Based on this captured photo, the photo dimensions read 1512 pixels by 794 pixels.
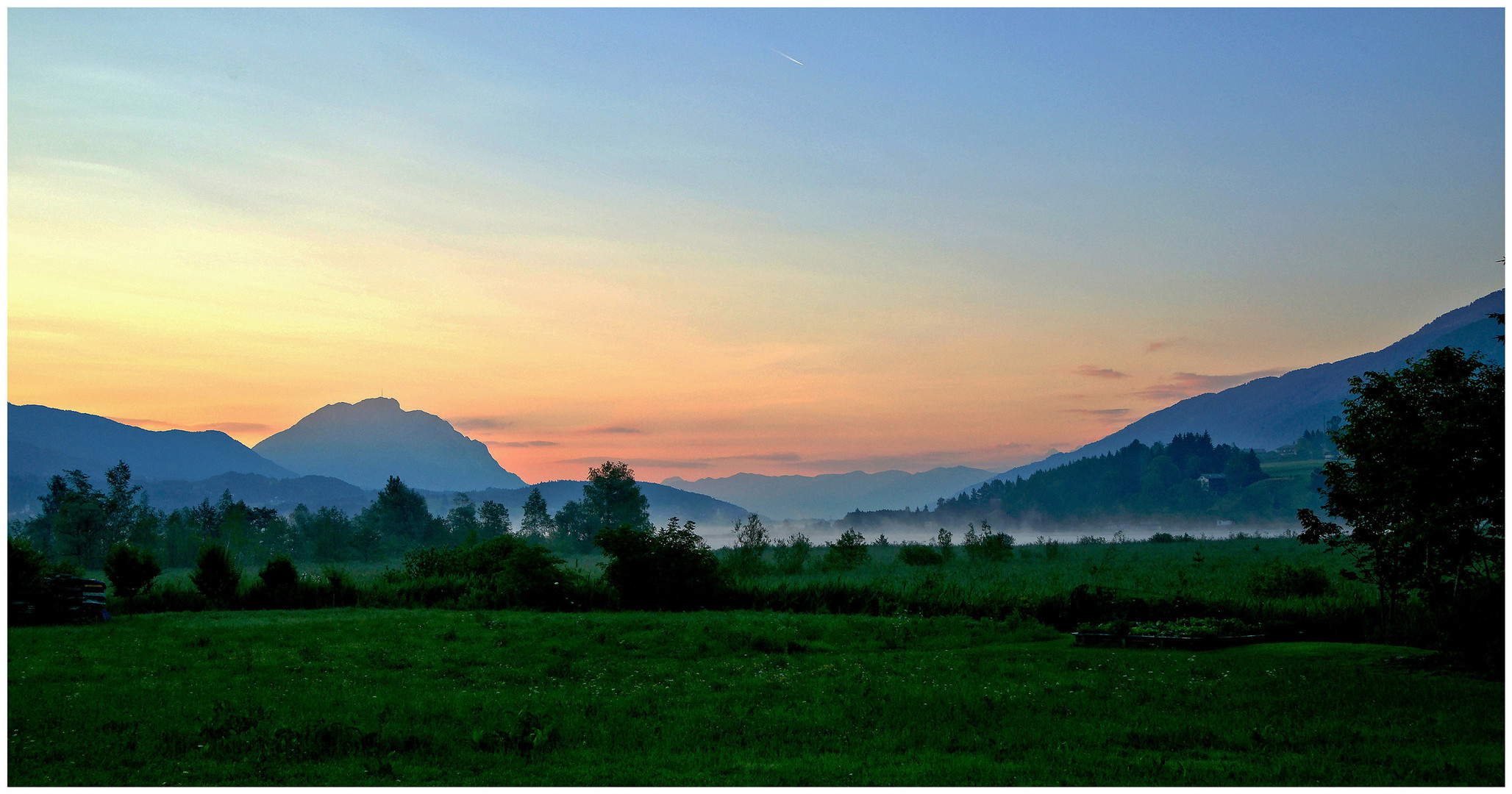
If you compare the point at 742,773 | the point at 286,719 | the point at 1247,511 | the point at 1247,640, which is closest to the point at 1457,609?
the point at 1247,640

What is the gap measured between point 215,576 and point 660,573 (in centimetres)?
1735

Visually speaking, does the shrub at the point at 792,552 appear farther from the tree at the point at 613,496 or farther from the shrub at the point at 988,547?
the tree at the point at 613,496

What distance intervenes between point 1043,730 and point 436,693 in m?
9.95

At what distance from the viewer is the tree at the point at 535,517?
110 m

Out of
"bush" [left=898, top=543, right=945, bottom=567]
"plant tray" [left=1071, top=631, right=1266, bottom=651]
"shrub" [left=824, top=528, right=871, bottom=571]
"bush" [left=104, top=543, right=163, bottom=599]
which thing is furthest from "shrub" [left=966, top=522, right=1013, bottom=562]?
"bush" [left=104, top=543, right=163, bottom=599]

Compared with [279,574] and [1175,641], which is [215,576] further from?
[1175,641]

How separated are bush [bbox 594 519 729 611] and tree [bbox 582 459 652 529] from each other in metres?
62.3

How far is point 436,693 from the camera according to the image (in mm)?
15148

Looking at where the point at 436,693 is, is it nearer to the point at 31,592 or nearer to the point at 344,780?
the point at 344,780

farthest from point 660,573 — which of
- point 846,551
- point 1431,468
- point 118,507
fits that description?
point 118,507

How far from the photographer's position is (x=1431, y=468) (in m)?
16.7

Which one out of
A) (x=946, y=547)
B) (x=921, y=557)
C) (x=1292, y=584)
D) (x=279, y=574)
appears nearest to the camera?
(x=1292, y=584)

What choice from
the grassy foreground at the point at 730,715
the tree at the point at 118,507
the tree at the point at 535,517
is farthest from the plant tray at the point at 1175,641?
the tree at the point at 535,517

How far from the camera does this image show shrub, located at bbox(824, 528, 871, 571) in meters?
52.1
